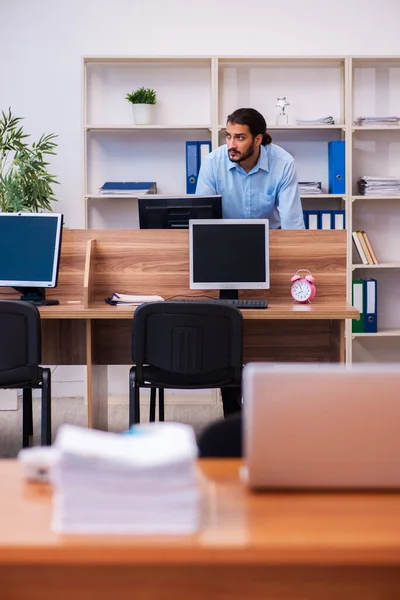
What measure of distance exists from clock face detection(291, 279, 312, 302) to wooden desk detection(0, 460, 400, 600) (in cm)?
259

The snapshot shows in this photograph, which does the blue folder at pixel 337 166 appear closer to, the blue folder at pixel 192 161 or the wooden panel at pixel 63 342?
the blue folder at pixel 192 161

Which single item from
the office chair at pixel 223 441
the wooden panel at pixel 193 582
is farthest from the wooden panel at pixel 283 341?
the wooden panel at pixel 193 582

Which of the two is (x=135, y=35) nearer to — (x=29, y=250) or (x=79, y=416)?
(x=29, y=250)

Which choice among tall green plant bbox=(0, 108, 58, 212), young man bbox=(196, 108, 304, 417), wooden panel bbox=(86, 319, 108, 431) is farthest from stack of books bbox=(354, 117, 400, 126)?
wooden panel bbox=(86, 319, 108, 431)

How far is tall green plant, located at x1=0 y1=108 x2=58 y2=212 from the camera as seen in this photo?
4.83 metres

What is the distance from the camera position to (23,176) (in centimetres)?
488

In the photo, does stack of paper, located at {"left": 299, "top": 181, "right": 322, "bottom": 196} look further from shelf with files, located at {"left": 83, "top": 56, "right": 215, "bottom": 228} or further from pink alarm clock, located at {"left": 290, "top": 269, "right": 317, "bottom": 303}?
pink alarm clock, located at {"left": 290, "top": 269, "right": 317, "bottom": 303}

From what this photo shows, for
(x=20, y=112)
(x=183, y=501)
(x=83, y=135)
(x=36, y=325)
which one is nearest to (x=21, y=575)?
(x=183, y=501)

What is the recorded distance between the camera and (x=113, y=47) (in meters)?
5.33

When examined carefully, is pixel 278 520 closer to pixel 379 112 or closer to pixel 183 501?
pixel 183 501

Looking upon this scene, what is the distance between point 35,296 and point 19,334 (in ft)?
1.74

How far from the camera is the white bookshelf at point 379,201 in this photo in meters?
5.32

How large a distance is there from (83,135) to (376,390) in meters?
4.23

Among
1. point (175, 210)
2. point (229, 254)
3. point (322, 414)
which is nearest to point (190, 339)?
point (229, 254)
